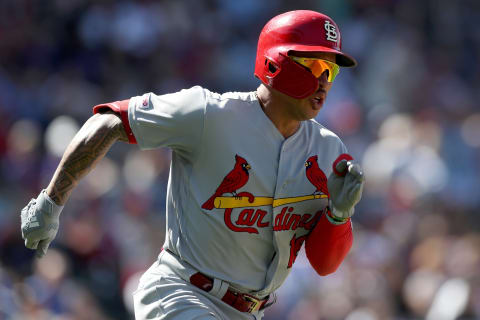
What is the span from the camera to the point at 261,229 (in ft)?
13.8

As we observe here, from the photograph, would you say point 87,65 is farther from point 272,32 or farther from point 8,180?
point 272,32

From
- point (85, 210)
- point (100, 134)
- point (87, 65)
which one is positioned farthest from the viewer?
point (87, 65)

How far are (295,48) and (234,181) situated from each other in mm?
700

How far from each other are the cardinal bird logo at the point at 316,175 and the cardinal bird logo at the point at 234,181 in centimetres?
35

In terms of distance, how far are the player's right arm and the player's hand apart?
102 centimetres

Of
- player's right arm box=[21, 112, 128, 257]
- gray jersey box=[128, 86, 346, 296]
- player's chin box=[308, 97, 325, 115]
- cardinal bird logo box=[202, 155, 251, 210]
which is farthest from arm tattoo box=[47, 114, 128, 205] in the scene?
player's chin box=[308, 97, 325, 115]

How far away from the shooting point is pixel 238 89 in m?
11.6

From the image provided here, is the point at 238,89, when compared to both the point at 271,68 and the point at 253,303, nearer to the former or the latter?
the point at 271,68

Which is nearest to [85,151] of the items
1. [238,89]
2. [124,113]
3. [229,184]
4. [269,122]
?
[124,113]

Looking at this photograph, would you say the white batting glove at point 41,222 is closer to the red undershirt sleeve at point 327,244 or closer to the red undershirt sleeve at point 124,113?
the red undershirt sleeve at point 124,113

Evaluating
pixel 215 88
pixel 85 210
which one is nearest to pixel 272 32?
pixel 85 210

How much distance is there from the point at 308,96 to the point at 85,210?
5464 mm

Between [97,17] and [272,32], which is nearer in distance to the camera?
[272,32]

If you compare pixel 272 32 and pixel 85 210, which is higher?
pixel 272 32
